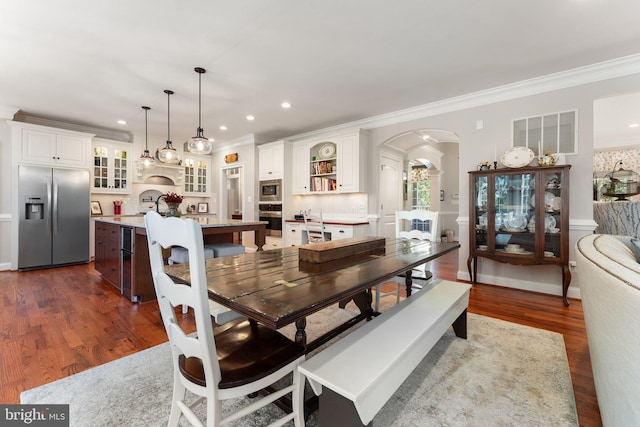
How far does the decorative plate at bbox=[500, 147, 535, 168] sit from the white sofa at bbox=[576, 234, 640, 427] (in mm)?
2338

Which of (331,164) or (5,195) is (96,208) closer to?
(5,195)

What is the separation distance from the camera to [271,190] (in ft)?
19.6

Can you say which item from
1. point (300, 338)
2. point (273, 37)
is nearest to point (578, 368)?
point (300, 338)

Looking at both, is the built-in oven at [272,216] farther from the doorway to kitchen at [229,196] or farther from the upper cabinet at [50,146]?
the upper cabinet at [50,146]

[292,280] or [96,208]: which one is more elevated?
[96,208]

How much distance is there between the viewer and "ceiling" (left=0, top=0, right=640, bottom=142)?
2195 mm

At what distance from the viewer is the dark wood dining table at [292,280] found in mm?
997

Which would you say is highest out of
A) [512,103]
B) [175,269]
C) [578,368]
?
[512,103]

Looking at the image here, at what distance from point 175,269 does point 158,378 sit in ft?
2.56

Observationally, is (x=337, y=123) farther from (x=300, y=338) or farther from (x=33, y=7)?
(x=300, y=338)

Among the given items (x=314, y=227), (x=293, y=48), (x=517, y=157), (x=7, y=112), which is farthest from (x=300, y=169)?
(x=7, y=112)

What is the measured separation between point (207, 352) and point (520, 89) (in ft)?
14.2

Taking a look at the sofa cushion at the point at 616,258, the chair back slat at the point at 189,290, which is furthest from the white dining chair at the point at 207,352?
the sofa cushion at the point at 616,258

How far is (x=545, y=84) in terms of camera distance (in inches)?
133
